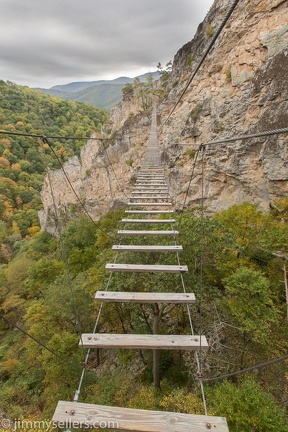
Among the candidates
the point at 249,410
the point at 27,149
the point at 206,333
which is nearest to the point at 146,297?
the point at 249,410

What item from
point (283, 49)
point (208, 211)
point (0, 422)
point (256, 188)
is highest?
point (283, 49)

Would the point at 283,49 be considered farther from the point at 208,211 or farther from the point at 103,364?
the point at 103,364

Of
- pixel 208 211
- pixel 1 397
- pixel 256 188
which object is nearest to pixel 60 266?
pixel 1 397

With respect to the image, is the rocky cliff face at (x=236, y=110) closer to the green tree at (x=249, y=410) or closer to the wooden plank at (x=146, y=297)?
the wooden plank at (x=146, y=297)

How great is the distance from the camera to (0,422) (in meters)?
6.30

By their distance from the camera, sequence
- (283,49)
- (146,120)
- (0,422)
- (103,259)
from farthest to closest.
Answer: (146,120) < (103,259) < (283,49) < (0,422)

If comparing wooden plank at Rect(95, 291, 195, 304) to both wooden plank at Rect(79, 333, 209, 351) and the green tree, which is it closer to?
wooden plank at Rect(79, 333, 209, 351)

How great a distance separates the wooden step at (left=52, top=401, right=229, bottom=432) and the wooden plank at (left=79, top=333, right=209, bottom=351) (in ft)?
1.84

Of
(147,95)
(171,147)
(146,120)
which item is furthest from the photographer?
(147,95)

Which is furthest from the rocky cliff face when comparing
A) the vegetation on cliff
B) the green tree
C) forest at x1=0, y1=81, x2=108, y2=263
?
forest at x1=0, y1=81, x2=108, y2=263

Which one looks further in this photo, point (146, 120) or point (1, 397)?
point (146, 120)

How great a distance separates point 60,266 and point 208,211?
37.2ft

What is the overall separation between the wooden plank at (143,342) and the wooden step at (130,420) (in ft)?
1.84

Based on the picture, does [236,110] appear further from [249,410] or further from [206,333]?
[249,410]
